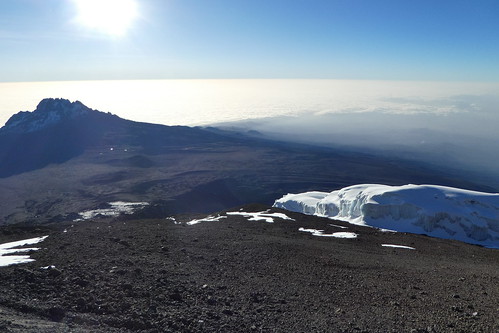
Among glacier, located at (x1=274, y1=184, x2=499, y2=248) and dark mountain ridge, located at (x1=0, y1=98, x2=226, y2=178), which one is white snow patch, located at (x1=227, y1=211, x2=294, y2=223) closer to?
glacier, located at (x1=274, y1=184, x2=499, y2=248)

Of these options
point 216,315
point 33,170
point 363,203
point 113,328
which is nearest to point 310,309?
point 216,315

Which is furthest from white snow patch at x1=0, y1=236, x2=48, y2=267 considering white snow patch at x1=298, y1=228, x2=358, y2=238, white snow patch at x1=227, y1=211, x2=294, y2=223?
white snow patch at x1=298, y1=228, x2=358, y2=238

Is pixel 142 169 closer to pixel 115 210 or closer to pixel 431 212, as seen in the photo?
pixel 115 210

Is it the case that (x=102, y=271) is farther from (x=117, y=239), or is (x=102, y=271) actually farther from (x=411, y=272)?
(x=411, y=272)

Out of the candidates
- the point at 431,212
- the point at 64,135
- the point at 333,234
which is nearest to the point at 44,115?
the point at 64,135

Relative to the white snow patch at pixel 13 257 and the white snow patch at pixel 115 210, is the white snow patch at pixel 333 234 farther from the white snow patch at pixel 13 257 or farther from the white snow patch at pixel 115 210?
the white snow patch at pixel 115 210
